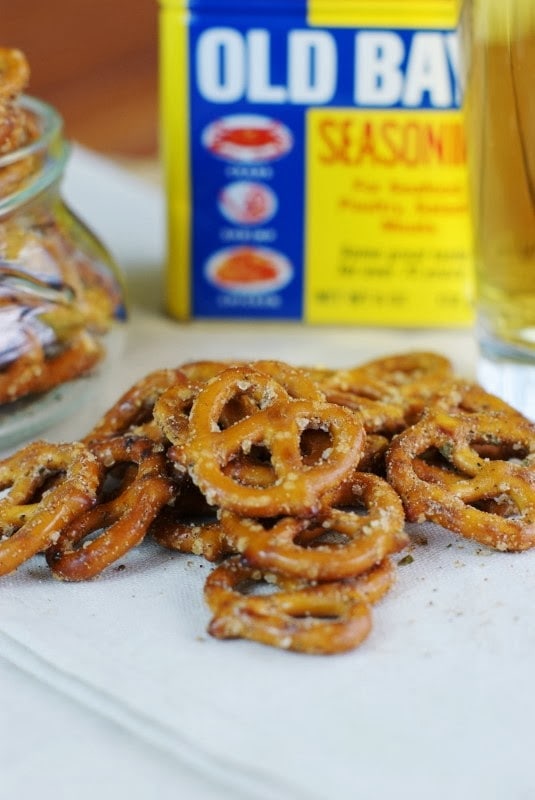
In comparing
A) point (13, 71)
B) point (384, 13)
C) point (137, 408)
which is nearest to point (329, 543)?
point (137, 408)

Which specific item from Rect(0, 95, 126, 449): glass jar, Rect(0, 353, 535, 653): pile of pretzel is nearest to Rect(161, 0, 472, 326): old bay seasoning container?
Rect(0, 95, 126, 449): glass jar

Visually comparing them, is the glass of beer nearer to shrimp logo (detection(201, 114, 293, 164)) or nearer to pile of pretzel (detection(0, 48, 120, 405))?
shrimp logo (detection(201, 114, 293, 164))

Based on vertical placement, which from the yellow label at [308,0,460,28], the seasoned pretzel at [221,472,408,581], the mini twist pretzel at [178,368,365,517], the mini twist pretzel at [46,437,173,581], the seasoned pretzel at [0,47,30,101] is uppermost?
the yellow label at [308,0,460,28]

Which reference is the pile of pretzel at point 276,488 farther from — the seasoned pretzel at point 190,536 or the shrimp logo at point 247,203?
the shrimp logo at point 247,203

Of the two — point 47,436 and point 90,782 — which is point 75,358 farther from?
point 90,782

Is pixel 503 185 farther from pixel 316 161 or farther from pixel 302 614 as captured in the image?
pixel 302 614

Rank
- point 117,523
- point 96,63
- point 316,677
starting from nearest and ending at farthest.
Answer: point 316,677
point 117,523
point 96,63
